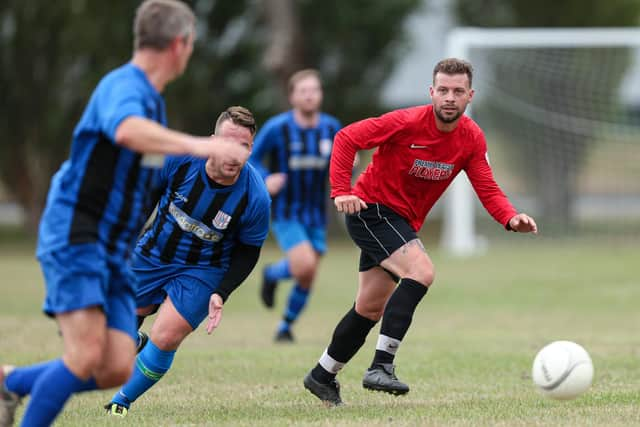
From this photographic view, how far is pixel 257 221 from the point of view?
Answer: 6090 millimetres

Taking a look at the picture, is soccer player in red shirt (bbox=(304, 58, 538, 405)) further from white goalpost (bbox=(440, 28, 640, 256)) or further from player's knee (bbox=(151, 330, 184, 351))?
white goalpost (bbox=(440, 28, 640, 256))

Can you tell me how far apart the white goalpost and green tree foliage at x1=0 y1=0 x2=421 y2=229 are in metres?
4.98

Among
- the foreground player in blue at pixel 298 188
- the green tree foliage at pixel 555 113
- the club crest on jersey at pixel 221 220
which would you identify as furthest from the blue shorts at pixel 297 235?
the green tree foliage at pixel 555 113

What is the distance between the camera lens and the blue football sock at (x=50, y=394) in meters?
4.63

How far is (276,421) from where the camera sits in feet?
18.7

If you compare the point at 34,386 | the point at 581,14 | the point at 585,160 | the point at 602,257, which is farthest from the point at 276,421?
the point at 581,14

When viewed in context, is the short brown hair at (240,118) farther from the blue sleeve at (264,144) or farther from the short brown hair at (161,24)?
the blue sleeve at (264,144)

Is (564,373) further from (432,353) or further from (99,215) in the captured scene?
(432,353)

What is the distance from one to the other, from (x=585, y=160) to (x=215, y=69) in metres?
9.21

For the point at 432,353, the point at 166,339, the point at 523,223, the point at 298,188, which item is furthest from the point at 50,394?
the point at 298,188

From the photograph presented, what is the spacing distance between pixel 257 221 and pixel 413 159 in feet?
3.21

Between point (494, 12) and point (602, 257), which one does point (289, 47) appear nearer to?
point (494, 12)

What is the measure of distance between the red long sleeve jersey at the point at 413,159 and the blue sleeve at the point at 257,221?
398 mm

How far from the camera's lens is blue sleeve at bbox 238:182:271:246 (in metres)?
6.07
